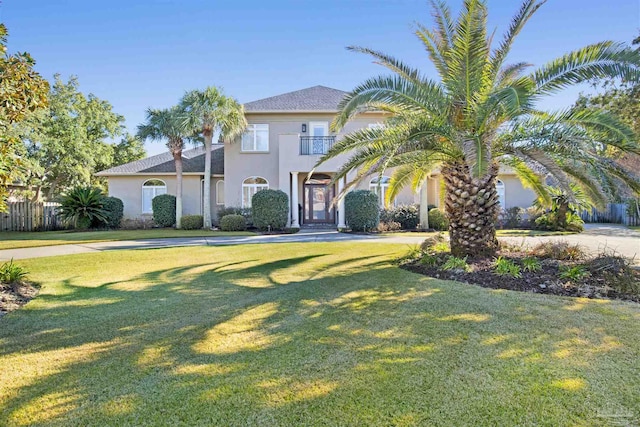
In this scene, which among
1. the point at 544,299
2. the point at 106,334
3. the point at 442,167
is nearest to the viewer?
the point at 106,334

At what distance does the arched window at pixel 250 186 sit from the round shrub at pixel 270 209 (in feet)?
11.5

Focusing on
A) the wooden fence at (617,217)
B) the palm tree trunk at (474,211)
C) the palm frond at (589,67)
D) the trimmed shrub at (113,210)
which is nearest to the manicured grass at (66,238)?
the trimmed shrub at (113,210)

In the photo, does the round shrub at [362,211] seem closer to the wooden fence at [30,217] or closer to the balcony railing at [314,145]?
the balcony railing at [314,145]

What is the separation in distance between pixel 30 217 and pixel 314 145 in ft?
59.1

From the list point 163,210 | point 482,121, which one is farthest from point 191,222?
point 482,121

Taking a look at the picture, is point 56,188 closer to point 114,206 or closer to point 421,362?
point 114,206

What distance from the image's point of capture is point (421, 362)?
3543mm

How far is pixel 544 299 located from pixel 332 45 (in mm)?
13576

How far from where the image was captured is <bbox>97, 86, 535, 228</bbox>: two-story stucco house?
830 inches

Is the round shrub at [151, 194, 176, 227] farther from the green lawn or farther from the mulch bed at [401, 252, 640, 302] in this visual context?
the mulch bed at [401, 252, 640, 302]

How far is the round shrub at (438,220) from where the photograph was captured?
781 inches

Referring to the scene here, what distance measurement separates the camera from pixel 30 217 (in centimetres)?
2202

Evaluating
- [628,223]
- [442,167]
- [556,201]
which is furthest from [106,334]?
[628,223]

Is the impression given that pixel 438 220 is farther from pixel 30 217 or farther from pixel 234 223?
pixel 30 217
